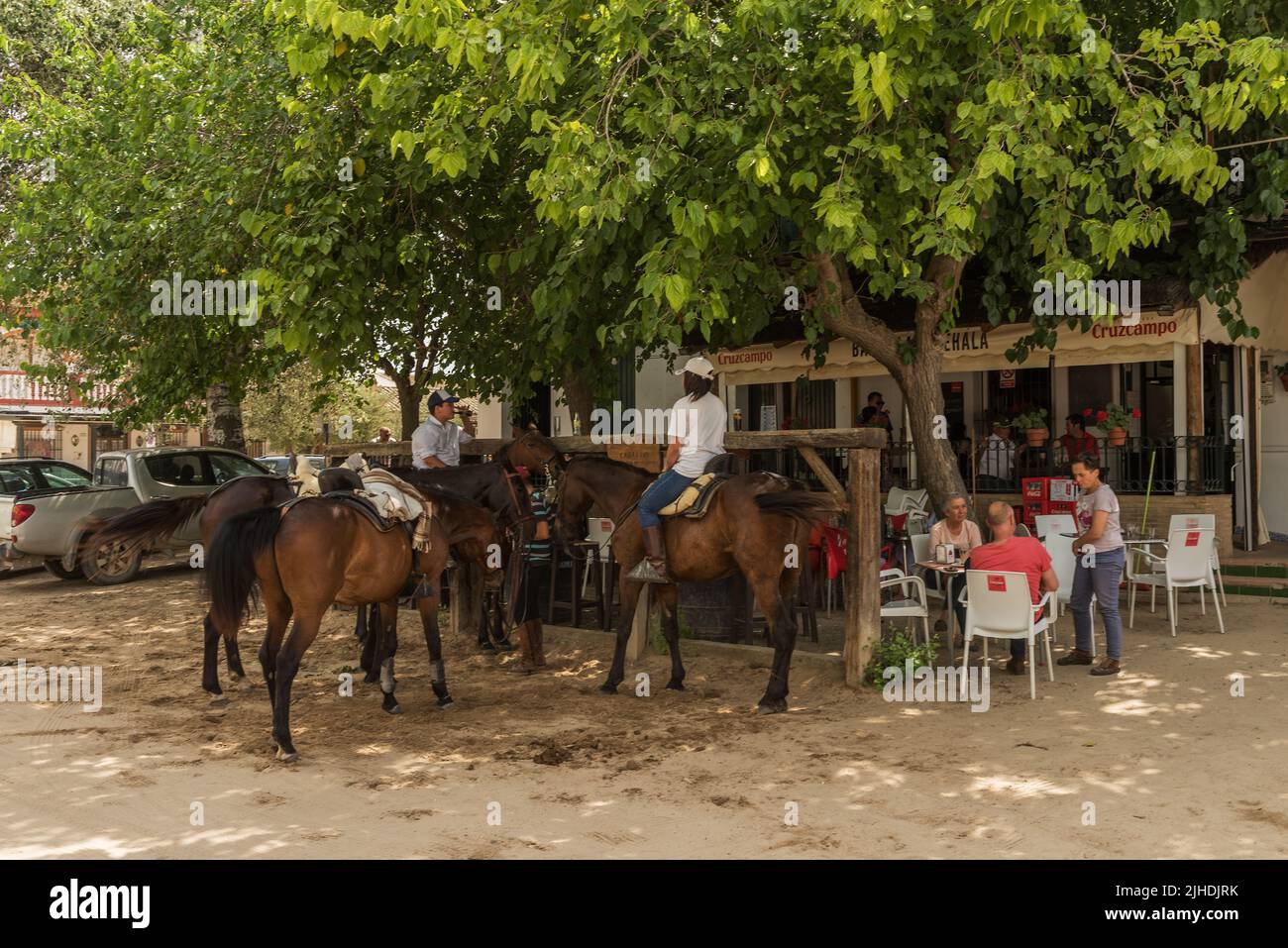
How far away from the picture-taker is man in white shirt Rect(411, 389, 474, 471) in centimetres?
971

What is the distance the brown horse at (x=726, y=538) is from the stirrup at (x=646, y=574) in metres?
0.08

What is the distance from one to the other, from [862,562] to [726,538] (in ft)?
3.63

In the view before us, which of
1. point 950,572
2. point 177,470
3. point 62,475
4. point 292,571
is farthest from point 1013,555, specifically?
point 62,475

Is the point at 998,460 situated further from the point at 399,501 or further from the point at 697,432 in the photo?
the point at 399,501

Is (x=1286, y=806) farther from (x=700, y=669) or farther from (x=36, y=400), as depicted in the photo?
(x=36, y=400)

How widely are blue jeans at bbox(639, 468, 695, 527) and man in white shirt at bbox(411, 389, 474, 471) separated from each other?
8.12 ft

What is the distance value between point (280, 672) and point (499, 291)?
6.35 meters

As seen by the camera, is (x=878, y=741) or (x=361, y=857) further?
(x=878, y=741)

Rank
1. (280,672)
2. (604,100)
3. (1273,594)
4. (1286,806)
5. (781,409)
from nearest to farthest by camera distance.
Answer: (1286,806) < (280,672) < (604,100) < (1273,594) < (781,409)

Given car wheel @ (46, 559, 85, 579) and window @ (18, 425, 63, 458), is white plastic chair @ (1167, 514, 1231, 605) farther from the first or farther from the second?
window @ (18, 425, 63, 458)

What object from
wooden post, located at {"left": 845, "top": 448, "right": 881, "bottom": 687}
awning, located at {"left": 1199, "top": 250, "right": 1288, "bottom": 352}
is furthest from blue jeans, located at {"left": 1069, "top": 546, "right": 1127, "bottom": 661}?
awning, located at {"left": 1199, "top": 250, "right": 1288, "bottom": 352}

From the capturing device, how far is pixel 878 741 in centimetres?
672

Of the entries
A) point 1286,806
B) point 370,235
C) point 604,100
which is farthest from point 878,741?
point 370,235

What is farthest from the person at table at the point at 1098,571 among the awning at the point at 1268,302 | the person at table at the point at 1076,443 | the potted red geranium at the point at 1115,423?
the awning at the point at 1268,302
